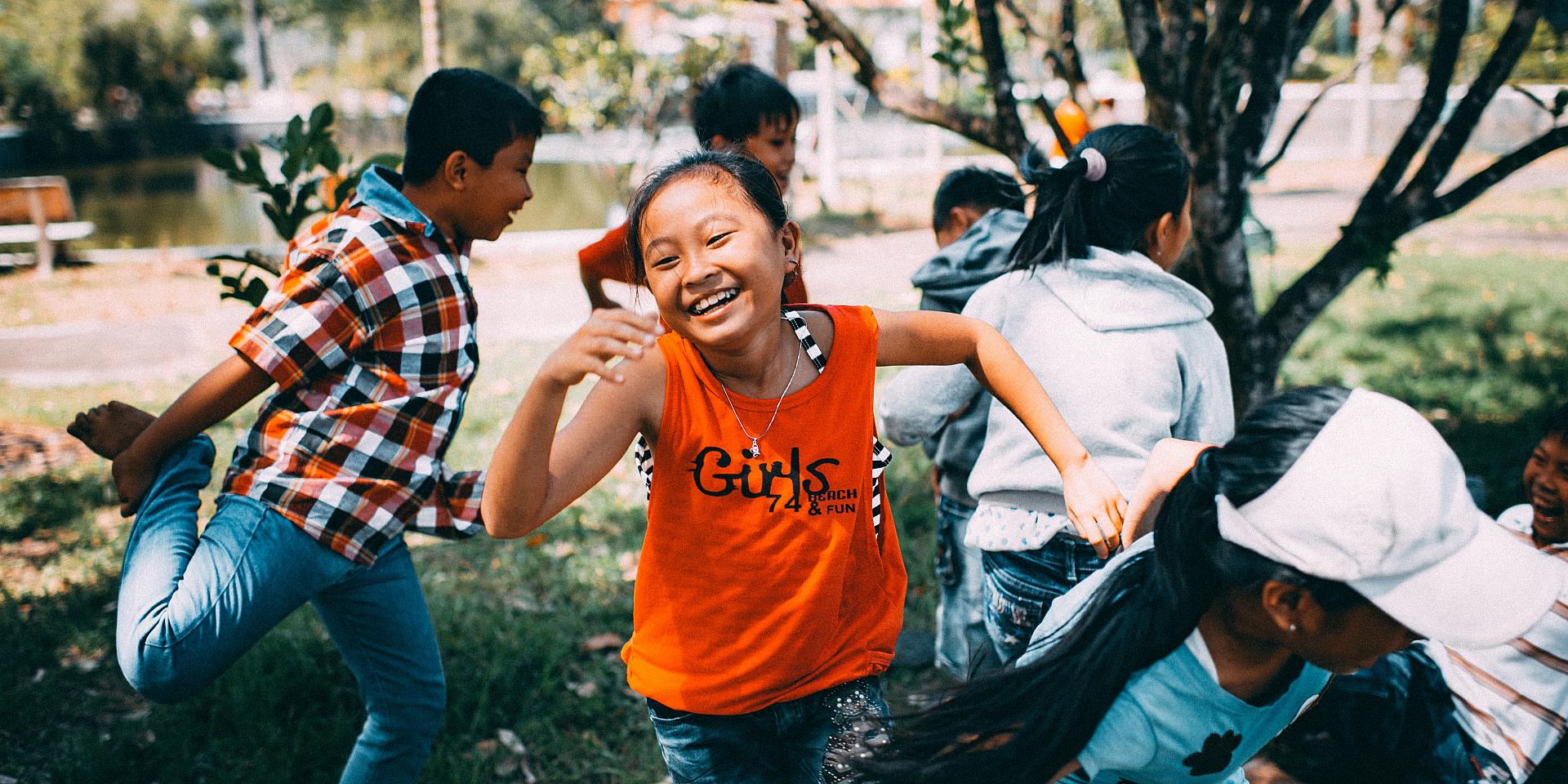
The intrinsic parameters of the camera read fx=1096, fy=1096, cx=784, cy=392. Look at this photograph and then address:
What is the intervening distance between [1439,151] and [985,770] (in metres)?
2.97

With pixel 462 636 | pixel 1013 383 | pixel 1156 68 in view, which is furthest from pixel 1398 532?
pixel 462 636

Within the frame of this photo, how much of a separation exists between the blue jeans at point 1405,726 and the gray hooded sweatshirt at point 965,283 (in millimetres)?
1010

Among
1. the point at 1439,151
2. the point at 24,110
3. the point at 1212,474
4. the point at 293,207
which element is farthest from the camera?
the point at 24,110

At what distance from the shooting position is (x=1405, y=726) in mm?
2555

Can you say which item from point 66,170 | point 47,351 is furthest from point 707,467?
point 66,170

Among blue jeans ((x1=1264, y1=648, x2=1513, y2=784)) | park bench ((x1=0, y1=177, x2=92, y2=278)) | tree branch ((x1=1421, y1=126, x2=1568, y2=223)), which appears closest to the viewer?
blue jeans ((x1=1264, y1=648, x2=1513, y2=784))

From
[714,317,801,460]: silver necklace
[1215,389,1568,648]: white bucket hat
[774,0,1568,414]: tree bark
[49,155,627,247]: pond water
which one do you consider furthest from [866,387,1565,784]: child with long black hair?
[49,155,627,247]: pond water

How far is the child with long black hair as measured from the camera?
1.35m

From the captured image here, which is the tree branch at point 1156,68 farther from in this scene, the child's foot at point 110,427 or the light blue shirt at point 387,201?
the child's foot at point 110,427

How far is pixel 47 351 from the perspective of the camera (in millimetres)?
8242

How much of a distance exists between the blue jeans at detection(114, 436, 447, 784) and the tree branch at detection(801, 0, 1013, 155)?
95.9 inches

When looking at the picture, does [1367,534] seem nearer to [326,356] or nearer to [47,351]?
[326,356]

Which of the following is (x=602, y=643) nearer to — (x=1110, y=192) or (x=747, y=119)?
(x=747, y=119)

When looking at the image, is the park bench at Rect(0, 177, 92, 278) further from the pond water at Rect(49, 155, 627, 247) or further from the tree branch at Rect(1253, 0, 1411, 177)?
the tree branch at Rect(1253, 0, 1411, 177)
